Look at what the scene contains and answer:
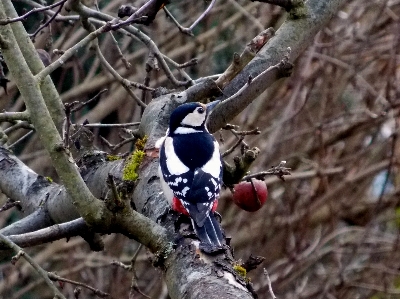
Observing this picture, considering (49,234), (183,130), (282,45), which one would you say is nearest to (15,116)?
(49,234)

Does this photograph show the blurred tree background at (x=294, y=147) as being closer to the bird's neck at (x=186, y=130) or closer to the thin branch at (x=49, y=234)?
the bird's neck at (x=186, y=130)

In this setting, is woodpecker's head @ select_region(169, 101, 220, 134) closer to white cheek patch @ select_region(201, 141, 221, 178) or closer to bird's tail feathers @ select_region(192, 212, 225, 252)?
white cheek patch @ select_region(201, 141, 221, 178)

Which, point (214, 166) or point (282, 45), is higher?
point (282, 45)

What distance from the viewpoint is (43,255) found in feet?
18.6

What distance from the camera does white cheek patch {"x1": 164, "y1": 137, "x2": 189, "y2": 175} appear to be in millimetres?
2664

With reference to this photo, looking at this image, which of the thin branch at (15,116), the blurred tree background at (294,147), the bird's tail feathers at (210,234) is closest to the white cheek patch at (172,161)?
the bird's tail feathers at (210,234)

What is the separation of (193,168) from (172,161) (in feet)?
0.51

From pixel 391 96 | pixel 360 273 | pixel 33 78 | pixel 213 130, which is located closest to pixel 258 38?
pixel 213 130

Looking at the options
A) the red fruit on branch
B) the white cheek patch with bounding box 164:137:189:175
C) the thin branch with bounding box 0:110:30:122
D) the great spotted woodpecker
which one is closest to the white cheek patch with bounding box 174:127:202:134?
the great spotted woodpecker

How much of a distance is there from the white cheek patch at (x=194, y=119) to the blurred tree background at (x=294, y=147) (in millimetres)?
2422

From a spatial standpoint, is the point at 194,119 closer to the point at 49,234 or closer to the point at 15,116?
the point at 15,116

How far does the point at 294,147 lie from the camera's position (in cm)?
585

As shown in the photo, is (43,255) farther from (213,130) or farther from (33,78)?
(33,78)

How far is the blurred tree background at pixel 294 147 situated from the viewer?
5.41m
